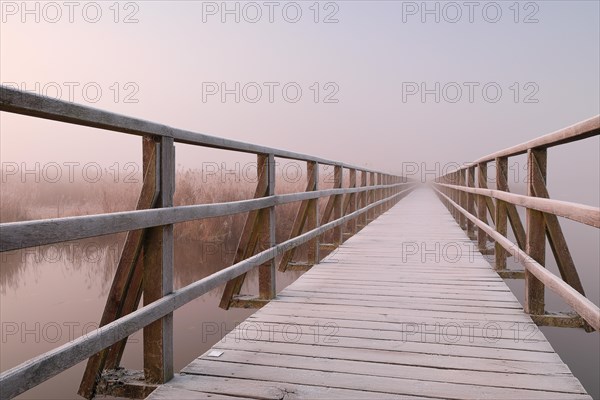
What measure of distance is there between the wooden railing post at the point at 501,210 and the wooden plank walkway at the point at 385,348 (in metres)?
0.32

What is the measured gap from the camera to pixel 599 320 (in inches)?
76.5

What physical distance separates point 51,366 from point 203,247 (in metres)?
9.20

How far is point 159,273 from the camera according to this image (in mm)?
2242

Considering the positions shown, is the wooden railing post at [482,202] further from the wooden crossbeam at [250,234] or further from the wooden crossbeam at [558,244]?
the wooden crossbeam at [250,234]

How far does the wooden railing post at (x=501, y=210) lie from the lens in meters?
4.55

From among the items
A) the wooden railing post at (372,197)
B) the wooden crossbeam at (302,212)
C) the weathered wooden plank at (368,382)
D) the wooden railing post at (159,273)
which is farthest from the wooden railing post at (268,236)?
the wooden railing post at (372,197)

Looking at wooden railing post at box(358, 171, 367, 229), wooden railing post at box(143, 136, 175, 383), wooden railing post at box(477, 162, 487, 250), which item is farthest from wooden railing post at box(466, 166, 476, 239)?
wooden railing post at box(143, 136, 175, 383)

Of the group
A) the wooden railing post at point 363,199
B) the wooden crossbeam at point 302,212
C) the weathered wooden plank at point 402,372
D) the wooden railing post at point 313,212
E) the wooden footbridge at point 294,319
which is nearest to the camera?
the wooden footbridge at point 294,319

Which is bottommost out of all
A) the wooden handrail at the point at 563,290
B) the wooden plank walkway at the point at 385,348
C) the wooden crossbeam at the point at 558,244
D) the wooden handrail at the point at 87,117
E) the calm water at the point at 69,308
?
the calm water at the point at 69,308

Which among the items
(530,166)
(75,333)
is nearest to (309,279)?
(530,166)

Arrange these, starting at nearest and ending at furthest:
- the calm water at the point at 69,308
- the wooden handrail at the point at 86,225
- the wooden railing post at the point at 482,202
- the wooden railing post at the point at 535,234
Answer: the wooden handrail at the point at 86,225, the wooden railing post at the point at 535,234, the calm water at the point at 69,308, the wooden railing post at the point at 482,202

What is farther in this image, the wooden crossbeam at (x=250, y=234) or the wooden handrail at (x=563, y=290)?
→ the wooden crossbeam at (x=250, y=234)

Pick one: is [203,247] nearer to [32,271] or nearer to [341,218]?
[32,271]

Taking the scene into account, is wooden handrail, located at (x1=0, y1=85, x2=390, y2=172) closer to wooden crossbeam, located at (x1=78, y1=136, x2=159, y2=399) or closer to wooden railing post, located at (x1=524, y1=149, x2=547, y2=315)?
wooden crossbeam, located at (x1=78, y1=136, x2=159, y2=399)
